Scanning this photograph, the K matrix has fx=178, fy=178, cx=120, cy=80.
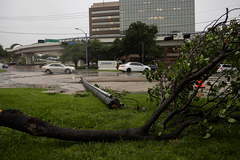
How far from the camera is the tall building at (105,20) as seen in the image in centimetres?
11538

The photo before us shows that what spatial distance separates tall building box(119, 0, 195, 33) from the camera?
98.4 meters

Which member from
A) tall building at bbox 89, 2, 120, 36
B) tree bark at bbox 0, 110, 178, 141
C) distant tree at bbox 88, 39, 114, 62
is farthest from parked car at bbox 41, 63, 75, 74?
tall building at bbox 89, 2, 120, 36

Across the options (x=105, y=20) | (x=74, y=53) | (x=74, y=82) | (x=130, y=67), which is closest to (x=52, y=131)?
(x=74, y=82)

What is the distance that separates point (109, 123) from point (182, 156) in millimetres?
1848

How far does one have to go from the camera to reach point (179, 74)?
11.1 ft

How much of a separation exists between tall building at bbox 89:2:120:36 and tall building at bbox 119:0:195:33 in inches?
516

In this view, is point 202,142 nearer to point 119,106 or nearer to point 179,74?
point 179,74

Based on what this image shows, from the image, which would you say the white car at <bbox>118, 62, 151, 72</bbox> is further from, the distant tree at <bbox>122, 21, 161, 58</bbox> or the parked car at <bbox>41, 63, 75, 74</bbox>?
the distant tree at <bbox>122, 21, 161, 58</bbox>

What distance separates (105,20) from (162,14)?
37.3 metres

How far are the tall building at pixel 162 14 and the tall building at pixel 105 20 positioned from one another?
516 inches

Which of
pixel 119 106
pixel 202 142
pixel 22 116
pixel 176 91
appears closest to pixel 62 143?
pixel 22 116

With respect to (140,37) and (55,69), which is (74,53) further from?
(55,69)

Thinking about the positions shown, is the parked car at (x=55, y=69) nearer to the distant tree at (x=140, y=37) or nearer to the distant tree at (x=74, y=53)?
the distant tree at (x=74, y=53)

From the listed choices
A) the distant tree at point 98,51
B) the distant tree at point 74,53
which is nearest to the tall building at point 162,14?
the distant tree at point 98,51
